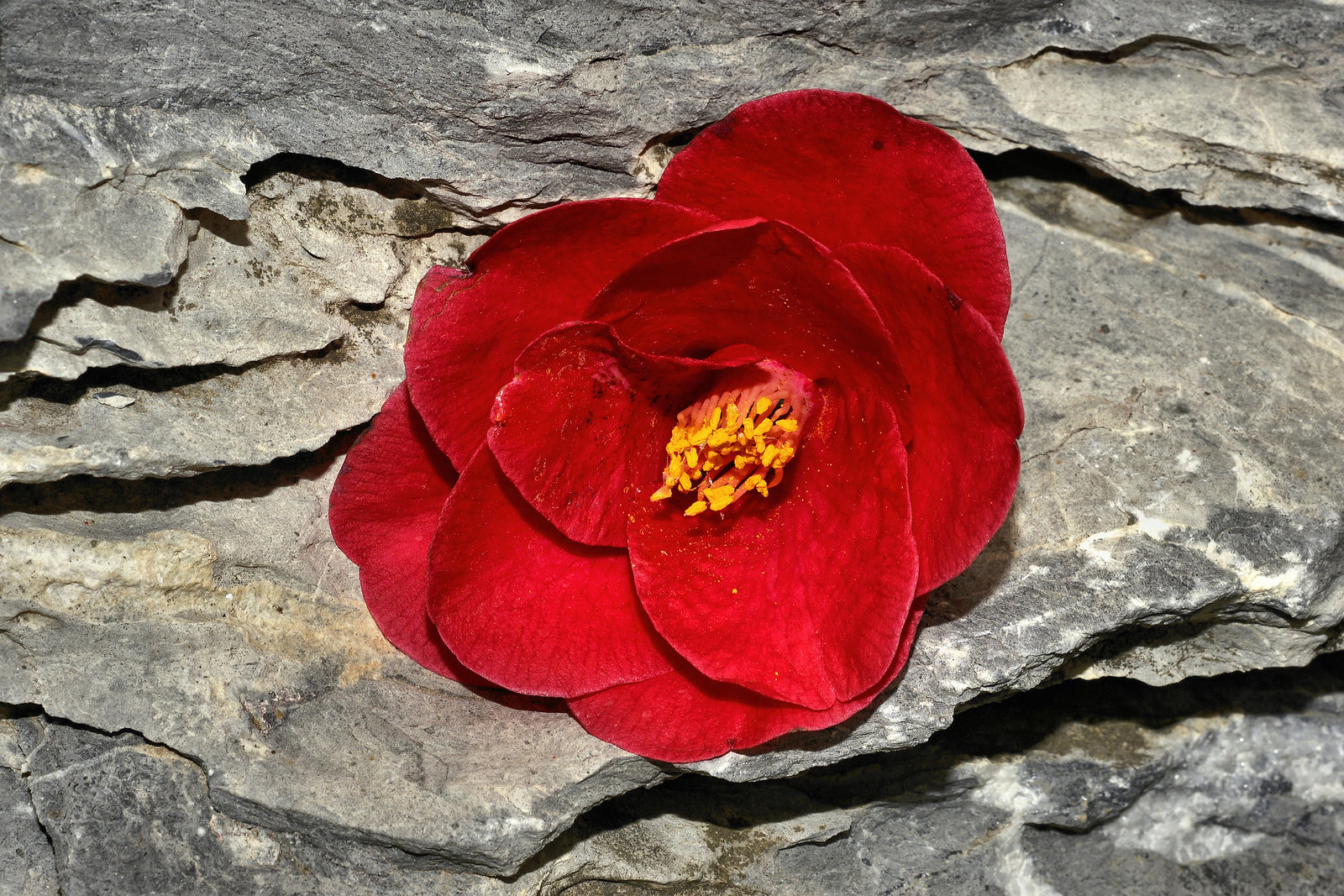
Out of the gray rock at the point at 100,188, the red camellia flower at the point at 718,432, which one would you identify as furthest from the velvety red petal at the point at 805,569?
the gray rock at the point at 100,188

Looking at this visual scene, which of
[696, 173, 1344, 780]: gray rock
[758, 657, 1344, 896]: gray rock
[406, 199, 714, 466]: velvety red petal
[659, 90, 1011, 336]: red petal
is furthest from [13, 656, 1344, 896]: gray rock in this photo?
[659, 90, 1011, 336]: red petal

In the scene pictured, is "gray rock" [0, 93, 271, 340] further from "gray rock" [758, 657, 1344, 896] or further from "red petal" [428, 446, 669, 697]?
"gray rock" [758, 657, 1344, 896]

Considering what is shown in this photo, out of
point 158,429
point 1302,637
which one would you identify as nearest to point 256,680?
point 158,429

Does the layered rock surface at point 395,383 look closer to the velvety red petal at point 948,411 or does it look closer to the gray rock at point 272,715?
the gray rock at point 272,715

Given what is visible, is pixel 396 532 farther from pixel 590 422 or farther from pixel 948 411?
pixel 948 411

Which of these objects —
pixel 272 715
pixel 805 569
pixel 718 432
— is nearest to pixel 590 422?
pixel 718 432

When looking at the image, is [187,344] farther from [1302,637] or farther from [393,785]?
[1302,637]
